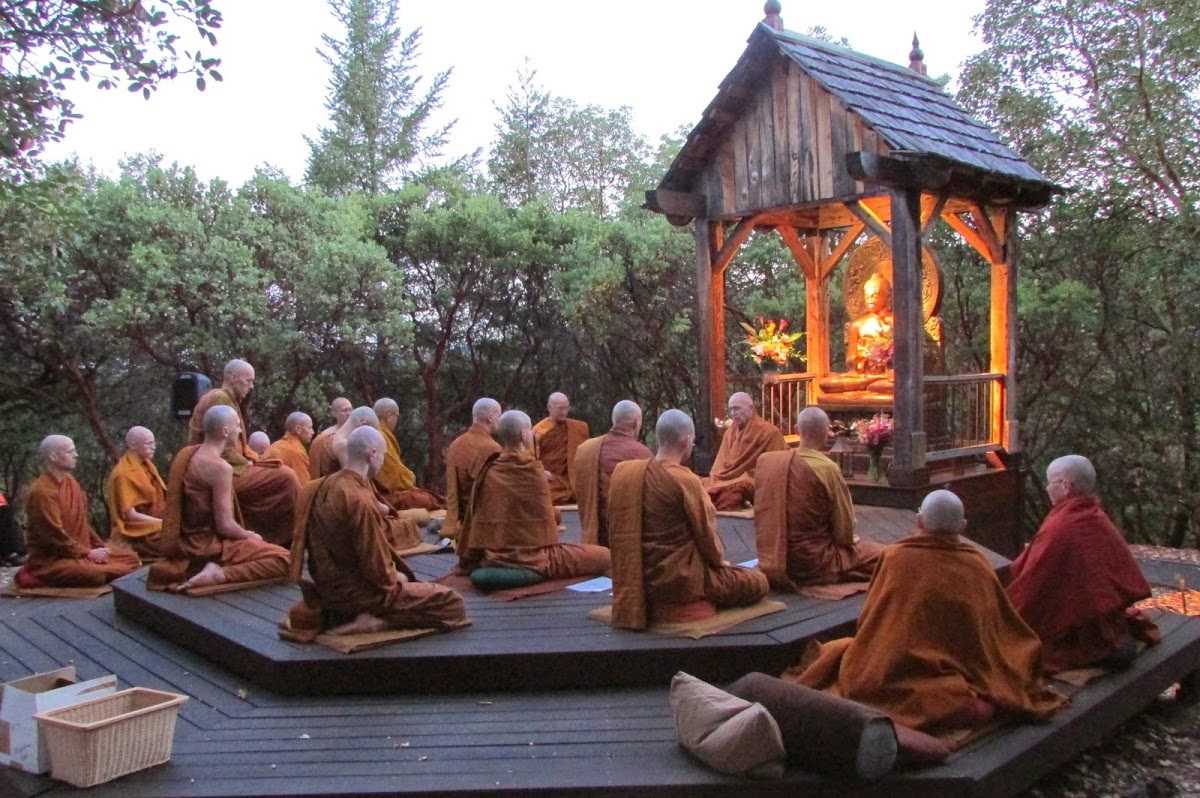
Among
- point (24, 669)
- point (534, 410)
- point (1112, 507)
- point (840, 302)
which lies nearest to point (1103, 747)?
point (24, 669)

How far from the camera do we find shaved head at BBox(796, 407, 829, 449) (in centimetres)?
672

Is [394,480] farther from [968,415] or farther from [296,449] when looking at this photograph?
[968,415]

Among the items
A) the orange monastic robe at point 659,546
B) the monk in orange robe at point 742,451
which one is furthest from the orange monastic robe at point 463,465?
the orange monastic robe at point 659,546

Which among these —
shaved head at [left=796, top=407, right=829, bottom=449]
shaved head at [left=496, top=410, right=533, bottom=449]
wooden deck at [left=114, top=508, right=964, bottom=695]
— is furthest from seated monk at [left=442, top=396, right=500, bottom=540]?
shaved head at [left=796, top=407, right=829, bottom=449]

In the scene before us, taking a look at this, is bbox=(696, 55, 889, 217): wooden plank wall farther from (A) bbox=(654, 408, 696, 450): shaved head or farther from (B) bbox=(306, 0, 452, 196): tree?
(B) bbox=(306, 0, 452, 196): tree

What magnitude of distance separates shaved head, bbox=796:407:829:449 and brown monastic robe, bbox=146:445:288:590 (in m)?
3.96

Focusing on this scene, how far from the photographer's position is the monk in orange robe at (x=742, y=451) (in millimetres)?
9461

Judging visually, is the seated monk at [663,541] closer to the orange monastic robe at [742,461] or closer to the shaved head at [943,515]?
the shaved head at [943,515]

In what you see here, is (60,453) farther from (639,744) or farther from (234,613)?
(639,744)

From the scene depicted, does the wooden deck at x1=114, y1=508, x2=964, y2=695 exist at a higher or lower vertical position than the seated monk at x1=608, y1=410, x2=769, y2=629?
lower

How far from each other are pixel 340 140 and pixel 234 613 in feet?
77.2

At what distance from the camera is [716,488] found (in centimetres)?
961

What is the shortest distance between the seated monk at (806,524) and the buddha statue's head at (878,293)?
197 inches

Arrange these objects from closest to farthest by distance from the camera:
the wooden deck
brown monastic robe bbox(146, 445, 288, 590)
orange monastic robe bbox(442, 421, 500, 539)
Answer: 1. the wooden deck
2. brown monastic robe bbox(146, 445, 288, 590)
3. orange monastic robe bbox(442, 421, 500, 539)
